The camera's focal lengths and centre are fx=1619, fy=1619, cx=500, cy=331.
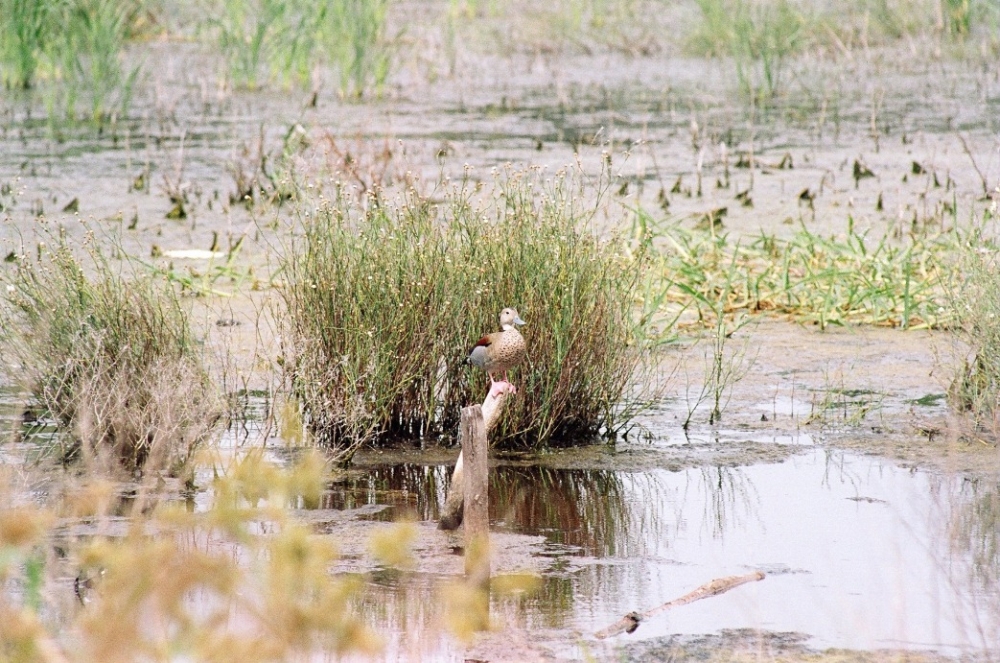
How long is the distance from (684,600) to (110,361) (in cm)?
282

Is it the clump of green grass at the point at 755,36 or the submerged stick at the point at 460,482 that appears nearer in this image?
the submerged stick at the point at 460,482

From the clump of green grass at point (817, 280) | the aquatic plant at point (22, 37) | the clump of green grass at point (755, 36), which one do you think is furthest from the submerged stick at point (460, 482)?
the clump of green grass at point (755, 36)

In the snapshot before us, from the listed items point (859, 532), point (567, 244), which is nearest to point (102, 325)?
point (567, 244)

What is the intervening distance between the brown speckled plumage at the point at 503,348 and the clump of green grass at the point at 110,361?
3.70 feet

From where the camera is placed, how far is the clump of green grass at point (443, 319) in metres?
6.88

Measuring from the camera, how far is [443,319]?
6.96 m

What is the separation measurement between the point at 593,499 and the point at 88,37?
954cm

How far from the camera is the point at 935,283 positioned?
862cm

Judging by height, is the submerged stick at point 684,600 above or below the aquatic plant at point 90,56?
below

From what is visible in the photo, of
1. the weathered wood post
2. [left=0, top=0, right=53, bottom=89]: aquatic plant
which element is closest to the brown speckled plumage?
the weathered wood post

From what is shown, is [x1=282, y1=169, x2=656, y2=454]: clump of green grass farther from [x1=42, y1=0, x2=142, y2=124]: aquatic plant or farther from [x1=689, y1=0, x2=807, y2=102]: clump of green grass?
[x1=689, y1=0, x2=807, y2=102]: clump of green grass

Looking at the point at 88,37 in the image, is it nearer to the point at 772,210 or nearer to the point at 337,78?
the point at 337,78

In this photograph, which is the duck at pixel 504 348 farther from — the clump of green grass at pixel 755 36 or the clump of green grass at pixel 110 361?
the clump of green grass at pixel 755 36

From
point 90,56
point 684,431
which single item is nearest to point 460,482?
point 684,431
